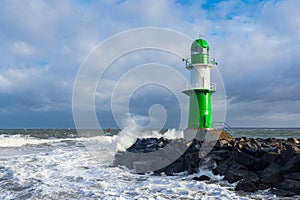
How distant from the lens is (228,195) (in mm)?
5586

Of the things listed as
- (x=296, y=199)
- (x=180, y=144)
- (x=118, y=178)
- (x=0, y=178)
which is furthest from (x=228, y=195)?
(x=0, y=178)

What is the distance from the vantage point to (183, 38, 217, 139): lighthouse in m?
11.9

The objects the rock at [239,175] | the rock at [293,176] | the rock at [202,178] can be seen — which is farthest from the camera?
the rock at [202,178]

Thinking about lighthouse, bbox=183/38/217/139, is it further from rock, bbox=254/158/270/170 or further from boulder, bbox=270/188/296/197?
boulder, bbox=270/188/296/197

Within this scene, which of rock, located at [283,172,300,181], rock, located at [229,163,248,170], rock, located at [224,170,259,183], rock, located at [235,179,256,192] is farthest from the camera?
rock, located at [229,163,248,170]

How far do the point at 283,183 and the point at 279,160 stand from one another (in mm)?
1098

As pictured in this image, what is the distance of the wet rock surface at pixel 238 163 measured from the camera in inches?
236

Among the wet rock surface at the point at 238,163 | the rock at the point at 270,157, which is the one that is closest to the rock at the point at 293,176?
the wet rock surface at the point at 238,163

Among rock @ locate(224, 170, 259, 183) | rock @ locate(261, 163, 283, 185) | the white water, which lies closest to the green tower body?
the white water

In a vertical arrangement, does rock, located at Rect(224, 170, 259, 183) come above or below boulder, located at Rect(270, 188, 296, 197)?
above

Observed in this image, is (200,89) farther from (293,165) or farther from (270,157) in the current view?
(293,165)

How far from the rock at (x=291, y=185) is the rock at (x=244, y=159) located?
53.3 inches

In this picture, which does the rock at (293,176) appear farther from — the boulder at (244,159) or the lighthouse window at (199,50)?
the lighthouse window at (199,50)

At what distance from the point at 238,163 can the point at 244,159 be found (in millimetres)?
189
